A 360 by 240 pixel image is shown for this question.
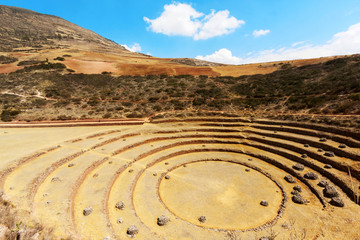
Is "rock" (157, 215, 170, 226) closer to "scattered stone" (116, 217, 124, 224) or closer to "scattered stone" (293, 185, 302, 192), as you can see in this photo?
"scattered stone" (116, 217, 124, 224)

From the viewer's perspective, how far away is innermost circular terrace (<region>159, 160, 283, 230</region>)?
37.7 feet

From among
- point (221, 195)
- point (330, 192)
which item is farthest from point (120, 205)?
point (330, 192)

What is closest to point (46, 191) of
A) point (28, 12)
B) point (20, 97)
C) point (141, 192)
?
point (141, 192)

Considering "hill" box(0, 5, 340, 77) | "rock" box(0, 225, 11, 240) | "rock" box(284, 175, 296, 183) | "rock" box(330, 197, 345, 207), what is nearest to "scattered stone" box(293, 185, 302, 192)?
"rock" box(284, 175, 296, 183)

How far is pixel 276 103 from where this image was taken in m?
32.5

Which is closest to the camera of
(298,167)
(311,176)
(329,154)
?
(311,176)

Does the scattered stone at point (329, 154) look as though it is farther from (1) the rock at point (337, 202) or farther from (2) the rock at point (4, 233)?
(2) the rock at point (4, 233)

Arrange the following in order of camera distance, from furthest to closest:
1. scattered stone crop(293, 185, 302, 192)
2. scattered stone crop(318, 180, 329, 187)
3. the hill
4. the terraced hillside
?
the hill < scattered stone crop(293, 185, 302, 192) < scattered stone crop(318, 180, 329, 187) < the terraced hillside

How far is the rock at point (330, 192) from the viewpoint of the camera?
12679 millimetres

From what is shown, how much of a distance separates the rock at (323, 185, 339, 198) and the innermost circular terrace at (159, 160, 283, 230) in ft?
10.7

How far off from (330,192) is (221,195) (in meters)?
8.52

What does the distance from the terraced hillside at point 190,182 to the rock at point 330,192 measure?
7 centimetres

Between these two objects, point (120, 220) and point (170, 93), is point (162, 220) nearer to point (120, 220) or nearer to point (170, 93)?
point (120, 220)

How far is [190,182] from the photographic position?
15.7m
